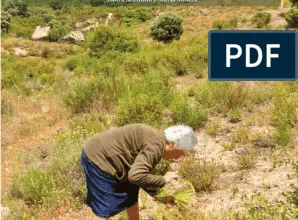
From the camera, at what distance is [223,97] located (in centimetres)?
746

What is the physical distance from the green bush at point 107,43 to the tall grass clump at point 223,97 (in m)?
9.67

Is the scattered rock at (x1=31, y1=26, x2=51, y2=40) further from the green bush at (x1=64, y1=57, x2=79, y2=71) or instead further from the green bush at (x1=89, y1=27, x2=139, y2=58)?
the green bush at (x1=89, y1=27, x2=139, y2=58)

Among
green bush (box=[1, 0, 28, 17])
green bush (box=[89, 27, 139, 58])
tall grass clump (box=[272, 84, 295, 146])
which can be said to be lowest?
green bush (box=[1, 0, 28, 17])

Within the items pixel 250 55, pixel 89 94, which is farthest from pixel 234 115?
pixel 89 94

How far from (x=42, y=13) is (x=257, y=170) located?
65.8 meters

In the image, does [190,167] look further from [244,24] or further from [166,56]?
[244,24]

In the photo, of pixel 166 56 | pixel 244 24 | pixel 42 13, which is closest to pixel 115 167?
pixel 166 56

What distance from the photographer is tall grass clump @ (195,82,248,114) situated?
734 cm

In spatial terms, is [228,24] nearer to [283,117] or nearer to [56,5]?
[283,117]

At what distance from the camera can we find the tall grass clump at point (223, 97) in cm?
734

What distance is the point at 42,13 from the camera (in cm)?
6594

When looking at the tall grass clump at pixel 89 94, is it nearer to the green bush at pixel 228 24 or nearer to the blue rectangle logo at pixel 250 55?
the blue rectangle logo at pixel 250 55

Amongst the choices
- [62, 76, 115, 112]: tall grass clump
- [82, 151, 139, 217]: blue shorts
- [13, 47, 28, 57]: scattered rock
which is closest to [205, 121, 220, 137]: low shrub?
[62, 76, 115, 112]: tall grass clump

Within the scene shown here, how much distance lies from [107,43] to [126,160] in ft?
47.0
